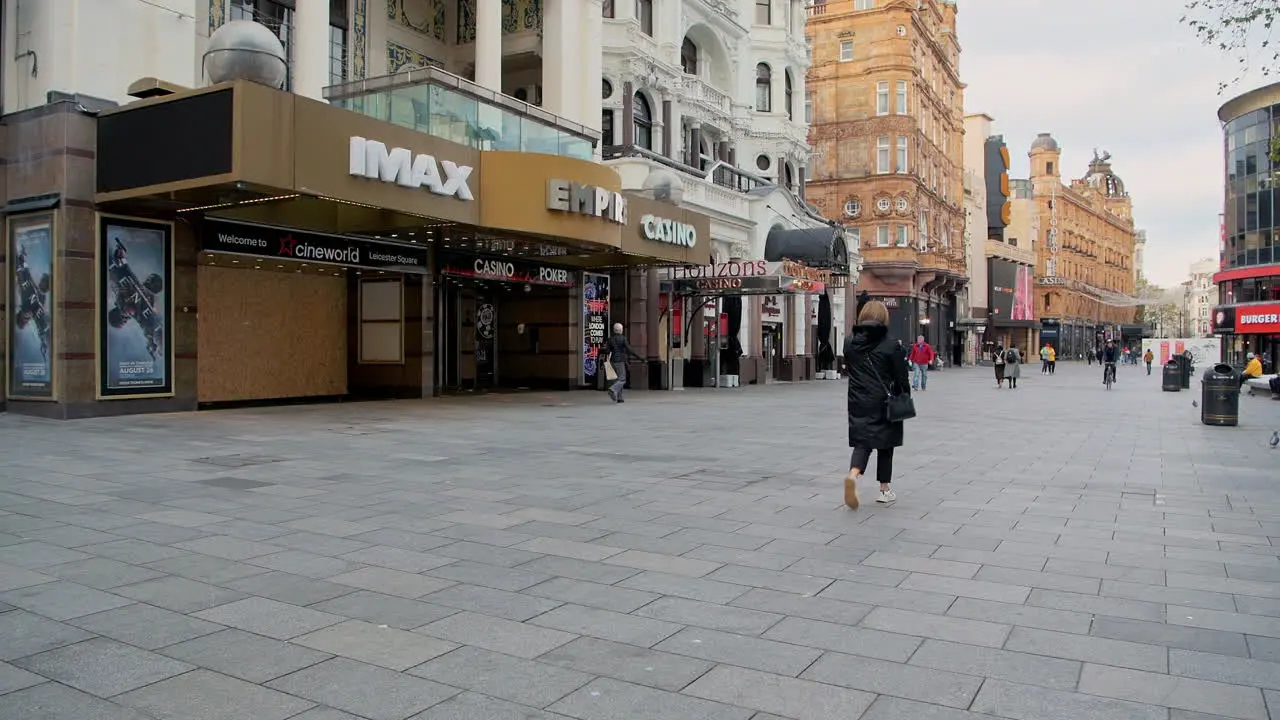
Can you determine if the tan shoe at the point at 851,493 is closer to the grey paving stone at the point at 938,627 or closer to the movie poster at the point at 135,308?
the grey paving stone at the point at 938,627

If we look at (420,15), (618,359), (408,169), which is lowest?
(618,359)

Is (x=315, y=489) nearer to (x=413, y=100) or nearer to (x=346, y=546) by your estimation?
(x=346, y=546)

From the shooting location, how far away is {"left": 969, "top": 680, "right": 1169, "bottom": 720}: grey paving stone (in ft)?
11.6

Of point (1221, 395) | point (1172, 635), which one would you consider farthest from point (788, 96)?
point (1172, 635)

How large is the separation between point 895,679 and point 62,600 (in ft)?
14.2

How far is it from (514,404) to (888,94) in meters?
41.0

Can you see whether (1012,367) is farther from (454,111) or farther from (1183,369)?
(454,111)

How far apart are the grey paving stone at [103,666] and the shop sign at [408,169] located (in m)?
11.1

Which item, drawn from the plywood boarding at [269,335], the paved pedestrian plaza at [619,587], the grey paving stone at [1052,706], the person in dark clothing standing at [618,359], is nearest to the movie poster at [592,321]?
the person in dark clothing standing at [618,359]

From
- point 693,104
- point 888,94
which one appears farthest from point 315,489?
point 888,94

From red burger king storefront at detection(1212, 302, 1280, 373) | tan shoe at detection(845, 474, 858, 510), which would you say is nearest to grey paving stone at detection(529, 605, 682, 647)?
tan shoe at detection(845, 474, 858, 510)

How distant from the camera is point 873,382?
26.6 ft

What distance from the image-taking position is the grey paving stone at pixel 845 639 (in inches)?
168

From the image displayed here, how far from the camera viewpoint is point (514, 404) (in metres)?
19.6
